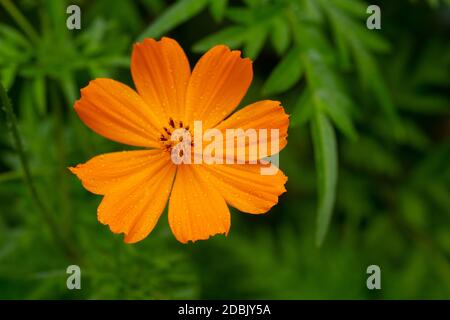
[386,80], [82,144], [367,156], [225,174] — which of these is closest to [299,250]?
[367,156]

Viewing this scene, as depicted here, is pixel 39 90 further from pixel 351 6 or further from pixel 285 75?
pixel 351 6

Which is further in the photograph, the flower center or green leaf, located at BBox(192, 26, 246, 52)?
green leaf, located at BBox(192, 26, 246, 52)

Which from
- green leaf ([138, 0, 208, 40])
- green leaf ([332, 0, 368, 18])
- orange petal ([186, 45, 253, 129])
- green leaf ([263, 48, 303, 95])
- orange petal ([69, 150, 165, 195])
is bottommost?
orange petal ([69, 150, 165, 195])

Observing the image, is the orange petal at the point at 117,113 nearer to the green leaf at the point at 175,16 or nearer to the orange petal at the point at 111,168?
the orange petal at the point at 111,168

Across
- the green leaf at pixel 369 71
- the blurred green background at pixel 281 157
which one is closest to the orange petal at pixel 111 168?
the blurred green background at pixel 281 157

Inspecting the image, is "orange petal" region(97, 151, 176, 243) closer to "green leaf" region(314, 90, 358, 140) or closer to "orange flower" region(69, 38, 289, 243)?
"orange flower" region(69, 38, 289, 243)

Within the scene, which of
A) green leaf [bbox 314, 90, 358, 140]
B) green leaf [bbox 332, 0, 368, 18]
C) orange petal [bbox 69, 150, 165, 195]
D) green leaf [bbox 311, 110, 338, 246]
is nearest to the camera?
orange petal [bbox 69, 150, 165, 195]

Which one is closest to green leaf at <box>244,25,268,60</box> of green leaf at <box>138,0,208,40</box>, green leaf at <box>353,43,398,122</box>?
green leaf at <box>138,0,208,40</box>
